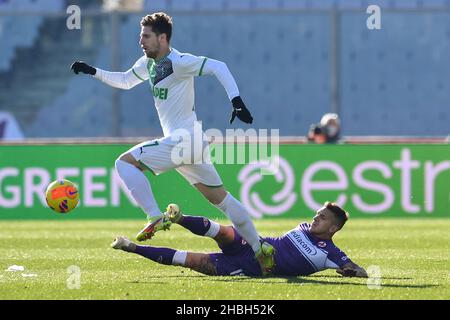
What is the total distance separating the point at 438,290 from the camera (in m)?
8.72

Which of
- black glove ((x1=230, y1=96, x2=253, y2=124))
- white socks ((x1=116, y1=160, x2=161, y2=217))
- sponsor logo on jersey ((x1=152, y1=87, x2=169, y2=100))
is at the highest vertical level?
sponsor logo on jersey ((x1=152, y1=87, x2=169, y2=100))

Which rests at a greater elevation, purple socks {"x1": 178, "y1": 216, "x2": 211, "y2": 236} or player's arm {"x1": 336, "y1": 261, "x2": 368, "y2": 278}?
purple socks {"x1": 178, "y1": 216, "x2": 211, "y2": 236}

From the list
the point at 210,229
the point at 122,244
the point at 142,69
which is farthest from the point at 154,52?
the point at 122,244

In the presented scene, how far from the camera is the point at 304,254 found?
31.4ft

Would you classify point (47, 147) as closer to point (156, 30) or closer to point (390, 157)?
point (390, 157)

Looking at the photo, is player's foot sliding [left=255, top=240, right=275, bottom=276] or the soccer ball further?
the soccer ball

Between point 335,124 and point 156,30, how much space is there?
10019 millimetres

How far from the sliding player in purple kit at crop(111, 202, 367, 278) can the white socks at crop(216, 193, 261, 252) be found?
0.32 ft

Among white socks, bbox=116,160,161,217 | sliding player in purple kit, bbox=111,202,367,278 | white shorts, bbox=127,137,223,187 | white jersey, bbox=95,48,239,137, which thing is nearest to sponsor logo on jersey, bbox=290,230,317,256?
sliding player in purple kit, bbox=111,202,367,278

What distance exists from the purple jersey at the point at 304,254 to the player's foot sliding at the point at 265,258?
8 cm

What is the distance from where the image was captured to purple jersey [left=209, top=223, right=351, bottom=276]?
31.3ft

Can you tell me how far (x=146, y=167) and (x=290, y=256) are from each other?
141 cm

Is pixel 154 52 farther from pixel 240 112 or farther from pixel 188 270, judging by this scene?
pixel 188 270

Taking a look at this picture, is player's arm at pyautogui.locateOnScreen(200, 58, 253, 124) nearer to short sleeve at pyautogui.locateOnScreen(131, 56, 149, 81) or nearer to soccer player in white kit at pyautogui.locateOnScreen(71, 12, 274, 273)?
soccer player in white kit at pyautogui.locateOnScreen(71, 12, 274, 273)
